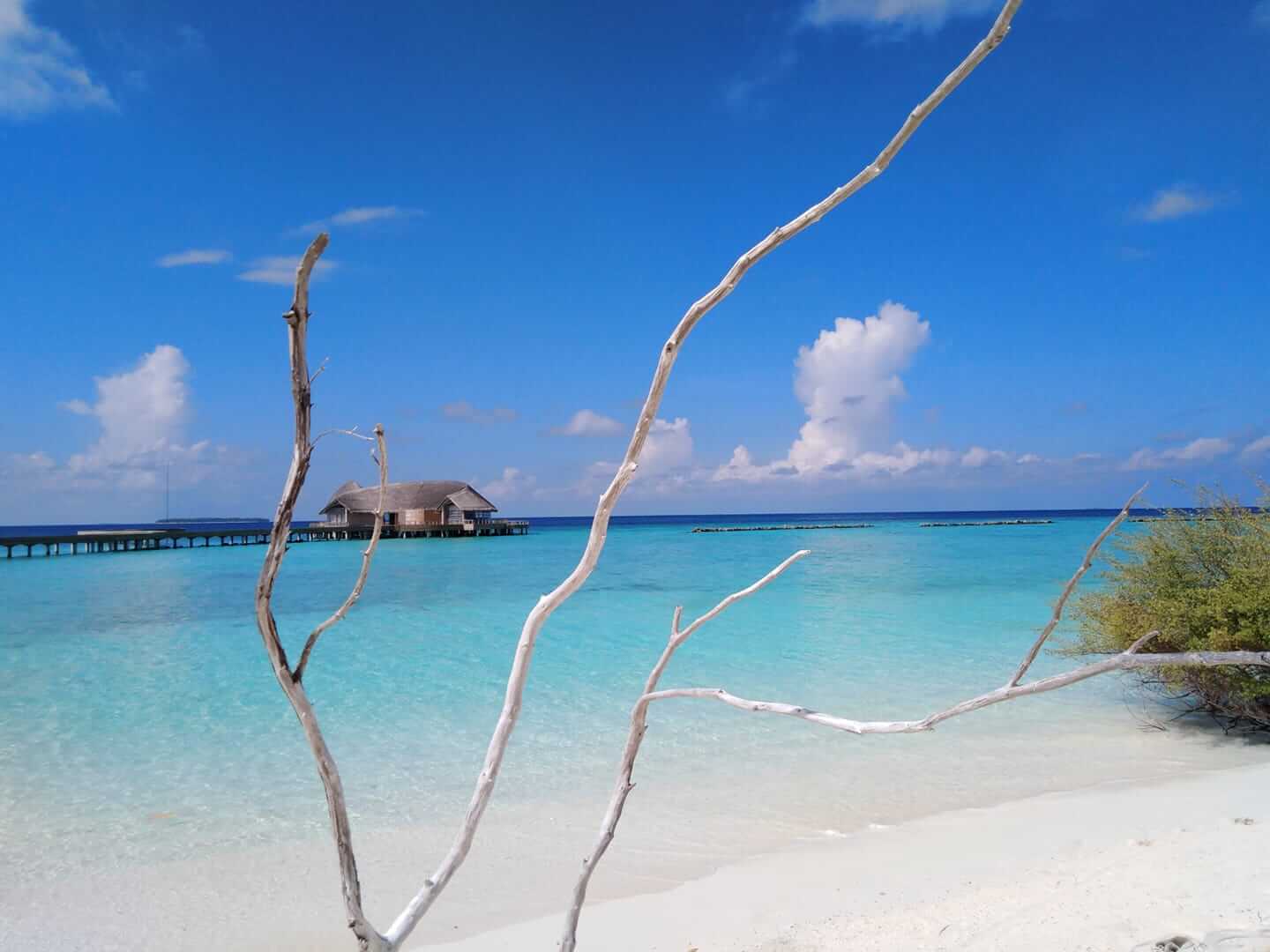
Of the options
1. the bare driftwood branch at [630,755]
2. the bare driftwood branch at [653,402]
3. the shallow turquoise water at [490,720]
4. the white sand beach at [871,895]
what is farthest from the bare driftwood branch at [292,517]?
the shallow turquoise water at [490,720]

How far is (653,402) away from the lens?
138 cm

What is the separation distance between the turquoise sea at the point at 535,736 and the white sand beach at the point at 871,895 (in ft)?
0.75

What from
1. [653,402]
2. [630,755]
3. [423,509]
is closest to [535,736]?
[630,755]

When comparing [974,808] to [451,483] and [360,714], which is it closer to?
[360,714]

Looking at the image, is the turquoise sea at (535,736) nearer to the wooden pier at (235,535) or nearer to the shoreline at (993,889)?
the shoreline at (993,889)

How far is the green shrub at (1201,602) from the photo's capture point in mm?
6832

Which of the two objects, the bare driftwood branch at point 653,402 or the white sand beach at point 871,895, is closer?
the bare driftwood branch at point 653,402

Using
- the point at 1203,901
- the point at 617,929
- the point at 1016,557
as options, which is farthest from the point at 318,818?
the point at 1016,557

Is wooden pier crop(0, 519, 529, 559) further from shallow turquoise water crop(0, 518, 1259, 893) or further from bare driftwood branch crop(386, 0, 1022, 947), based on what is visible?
bare driftwood branch crop(386, 0, 1022, 947)

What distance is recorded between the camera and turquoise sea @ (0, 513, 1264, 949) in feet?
18.5

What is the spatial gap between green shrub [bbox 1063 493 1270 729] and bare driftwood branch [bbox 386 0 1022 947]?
7131 mm

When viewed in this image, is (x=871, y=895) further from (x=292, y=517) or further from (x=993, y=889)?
(x=292, y=517)

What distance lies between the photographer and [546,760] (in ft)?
23.4

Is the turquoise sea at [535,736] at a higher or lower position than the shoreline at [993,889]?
lower
